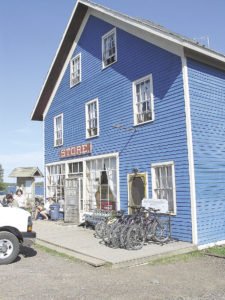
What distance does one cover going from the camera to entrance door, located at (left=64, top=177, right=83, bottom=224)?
57.9 ft

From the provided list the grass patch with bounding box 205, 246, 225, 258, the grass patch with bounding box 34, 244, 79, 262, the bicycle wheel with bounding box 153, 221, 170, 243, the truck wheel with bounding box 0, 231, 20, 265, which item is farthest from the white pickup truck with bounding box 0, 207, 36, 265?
the grass patch with bounding box 205, 246, 225, 258

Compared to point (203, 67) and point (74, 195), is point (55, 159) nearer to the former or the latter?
point (74, 195)

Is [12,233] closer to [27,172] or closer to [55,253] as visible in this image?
[55,253]

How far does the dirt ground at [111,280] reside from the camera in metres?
7.12

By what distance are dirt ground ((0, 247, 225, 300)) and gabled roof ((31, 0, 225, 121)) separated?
6.46 metres

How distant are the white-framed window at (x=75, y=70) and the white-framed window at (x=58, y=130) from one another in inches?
81.6

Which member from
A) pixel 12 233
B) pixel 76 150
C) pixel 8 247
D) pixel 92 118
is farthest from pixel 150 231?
pixel 76 150

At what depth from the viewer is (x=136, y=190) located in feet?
46.2

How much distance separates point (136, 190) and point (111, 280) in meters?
6.19

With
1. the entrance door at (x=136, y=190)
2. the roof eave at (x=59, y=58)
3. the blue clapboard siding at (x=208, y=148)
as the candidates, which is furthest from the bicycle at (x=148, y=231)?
the roof eave at (x=59, y=58)

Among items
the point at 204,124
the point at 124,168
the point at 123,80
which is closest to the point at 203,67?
the point at 204,124

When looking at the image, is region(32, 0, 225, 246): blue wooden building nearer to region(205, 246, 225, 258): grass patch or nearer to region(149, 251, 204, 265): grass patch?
region(205, 246, 225, 258): grass patch

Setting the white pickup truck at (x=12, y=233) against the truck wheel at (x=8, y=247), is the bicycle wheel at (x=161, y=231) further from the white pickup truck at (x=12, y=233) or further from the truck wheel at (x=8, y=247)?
the truck wheel at (x=8, y=247)

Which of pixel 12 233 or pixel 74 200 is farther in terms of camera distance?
pixel 74 200
